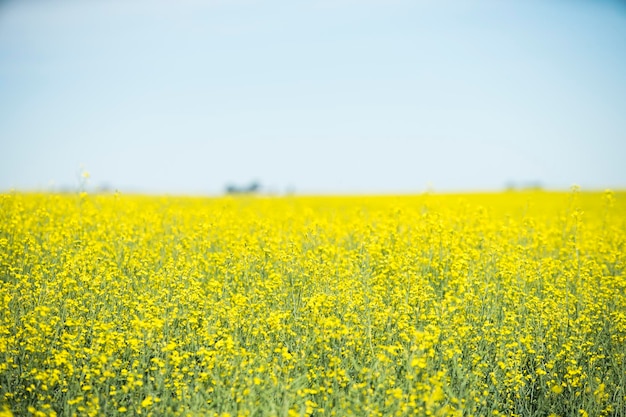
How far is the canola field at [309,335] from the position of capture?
586 cm

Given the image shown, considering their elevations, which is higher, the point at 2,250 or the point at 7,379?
the point at 2,250

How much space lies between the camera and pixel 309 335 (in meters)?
7.10

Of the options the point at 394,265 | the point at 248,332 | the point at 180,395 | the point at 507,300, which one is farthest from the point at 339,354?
the point at 507,300

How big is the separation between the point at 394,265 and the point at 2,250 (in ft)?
22.9

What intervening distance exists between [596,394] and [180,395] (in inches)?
185

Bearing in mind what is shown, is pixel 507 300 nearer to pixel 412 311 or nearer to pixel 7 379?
pixel 412 311

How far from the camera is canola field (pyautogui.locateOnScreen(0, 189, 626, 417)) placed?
586cm

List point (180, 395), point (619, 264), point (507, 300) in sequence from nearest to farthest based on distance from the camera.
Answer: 1. point (180, 395)
2. point (507, 300)
3. point (619, 264)

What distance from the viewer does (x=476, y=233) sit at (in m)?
12.6

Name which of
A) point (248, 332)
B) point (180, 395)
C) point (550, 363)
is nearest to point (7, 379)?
point (180, 395)

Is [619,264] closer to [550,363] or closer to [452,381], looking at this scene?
[550,363]

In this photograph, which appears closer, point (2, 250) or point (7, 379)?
point (7, 379)

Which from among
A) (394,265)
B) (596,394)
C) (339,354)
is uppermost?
(394,265)

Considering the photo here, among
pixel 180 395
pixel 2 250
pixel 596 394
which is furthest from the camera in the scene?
pixel 2 250
